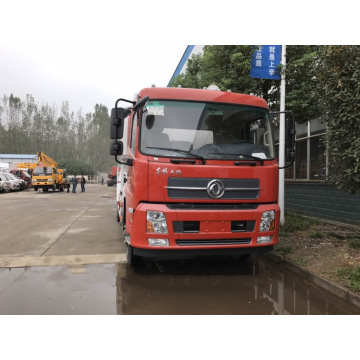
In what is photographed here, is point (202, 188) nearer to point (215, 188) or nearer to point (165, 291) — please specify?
point (215, 188)

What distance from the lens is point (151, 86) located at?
15.5ft

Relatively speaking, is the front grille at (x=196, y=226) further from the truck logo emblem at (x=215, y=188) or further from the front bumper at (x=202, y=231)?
the truck logo emblem at (x=215, y=188)

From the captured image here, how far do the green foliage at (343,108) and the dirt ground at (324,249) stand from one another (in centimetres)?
116

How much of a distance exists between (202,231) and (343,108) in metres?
3.20

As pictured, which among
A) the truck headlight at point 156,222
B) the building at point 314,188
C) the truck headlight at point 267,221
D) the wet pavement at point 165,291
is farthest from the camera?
the building at point 314,188

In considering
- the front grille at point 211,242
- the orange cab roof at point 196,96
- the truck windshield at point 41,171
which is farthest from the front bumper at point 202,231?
the truck windshield at point 41,171

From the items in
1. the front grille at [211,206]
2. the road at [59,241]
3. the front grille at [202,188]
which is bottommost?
the road at [59,241]

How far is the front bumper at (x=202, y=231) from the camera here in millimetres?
4074

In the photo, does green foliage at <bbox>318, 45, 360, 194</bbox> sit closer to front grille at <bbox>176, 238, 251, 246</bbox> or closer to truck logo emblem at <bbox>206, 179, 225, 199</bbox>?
front grille at <bbox>176, 238, 251, 246</bbox>

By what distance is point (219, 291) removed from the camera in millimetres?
4188

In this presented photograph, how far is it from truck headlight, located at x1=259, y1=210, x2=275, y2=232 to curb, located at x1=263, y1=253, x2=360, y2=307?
952mm

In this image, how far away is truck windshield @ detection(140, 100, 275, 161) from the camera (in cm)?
427

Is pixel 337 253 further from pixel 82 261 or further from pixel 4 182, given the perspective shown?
pixel 4 182

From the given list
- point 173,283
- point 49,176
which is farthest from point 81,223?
point 49,176
